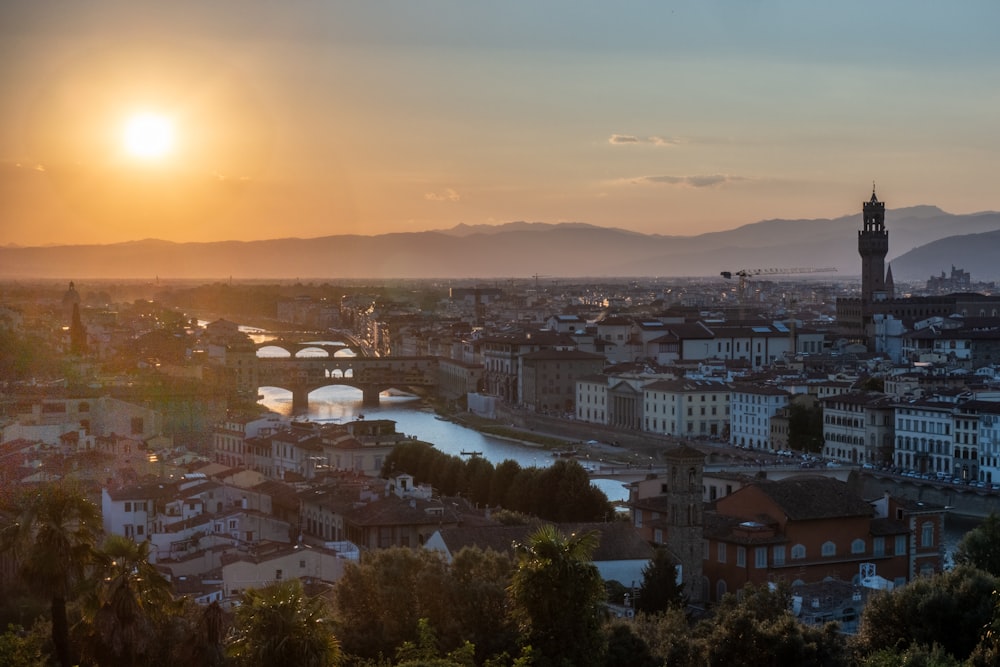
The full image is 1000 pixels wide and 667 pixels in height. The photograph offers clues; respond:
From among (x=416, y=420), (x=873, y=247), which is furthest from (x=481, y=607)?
(x=873, y=247)

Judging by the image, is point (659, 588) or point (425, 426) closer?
point (659, 588)

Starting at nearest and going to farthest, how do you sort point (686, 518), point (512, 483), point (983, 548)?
point (686, 518) < point (983, 548) < point (512, 483)

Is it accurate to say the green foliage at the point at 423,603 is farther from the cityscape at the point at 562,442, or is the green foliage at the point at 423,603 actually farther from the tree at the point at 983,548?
the tree at the point at 983,548

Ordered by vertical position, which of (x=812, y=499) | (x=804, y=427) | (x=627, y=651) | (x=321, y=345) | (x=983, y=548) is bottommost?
(x=321, y=345)

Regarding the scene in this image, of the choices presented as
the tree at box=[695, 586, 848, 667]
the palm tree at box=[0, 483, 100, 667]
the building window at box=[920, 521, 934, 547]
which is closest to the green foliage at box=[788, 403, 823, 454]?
the building window at box=[920, 521, 934, 547]

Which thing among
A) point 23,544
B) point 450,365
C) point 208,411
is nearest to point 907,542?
point 23,544

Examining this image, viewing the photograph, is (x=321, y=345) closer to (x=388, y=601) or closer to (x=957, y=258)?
(x=388, y=601)

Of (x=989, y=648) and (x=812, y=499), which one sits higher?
(x=989, y=648)

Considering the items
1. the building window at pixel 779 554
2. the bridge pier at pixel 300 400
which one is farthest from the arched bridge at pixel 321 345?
the building window at pixel 779 554
